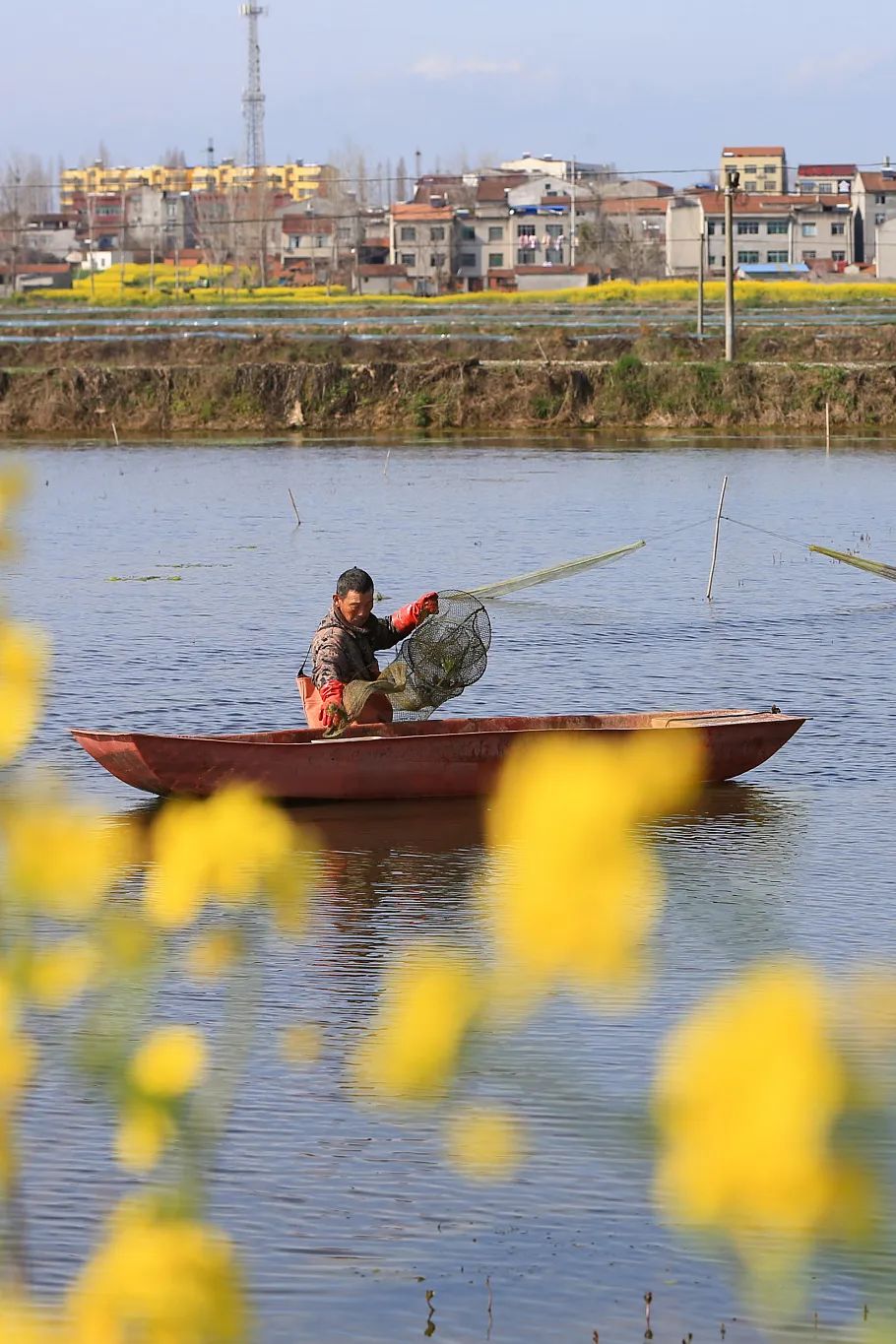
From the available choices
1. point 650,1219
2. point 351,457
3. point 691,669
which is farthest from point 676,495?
point 650,1219

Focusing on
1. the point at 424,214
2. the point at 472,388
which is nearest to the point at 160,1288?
the point at 472,388

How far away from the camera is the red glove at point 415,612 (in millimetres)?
12352

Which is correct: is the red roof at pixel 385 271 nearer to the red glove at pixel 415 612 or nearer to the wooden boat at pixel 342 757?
the wooden boat at pixel 342 757

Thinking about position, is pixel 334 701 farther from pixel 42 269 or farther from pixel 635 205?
pixel 635 205

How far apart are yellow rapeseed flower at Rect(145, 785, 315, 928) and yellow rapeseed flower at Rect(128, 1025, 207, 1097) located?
359 mm

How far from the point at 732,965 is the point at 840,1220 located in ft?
26.4

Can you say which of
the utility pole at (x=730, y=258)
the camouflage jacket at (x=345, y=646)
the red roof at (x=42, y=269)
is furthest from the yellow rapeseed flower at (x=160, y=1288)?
the red roof at (x=42, y=269)

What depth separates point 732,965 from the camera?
368 inches

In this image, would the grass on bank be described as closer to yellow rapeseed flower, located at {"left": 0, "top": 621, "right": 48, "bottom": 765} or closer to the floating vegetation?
the floating vegetation

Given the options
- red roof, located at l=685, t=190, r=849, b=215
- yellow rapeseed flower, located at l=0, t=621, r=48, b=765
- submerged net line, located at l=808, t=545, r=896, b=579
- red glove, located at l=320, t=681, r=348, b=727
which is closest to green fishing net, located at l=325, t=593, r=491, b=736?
red glove, located at l=320, t=681, r=348, b=727

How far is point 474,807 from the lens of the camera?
1302cm

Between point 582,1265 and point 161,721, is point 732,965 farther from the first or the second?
point 161,721

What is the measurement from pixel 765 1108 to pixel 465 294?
11136 cm

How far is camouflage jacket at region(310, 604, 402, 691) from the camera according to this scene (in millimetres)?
12594
